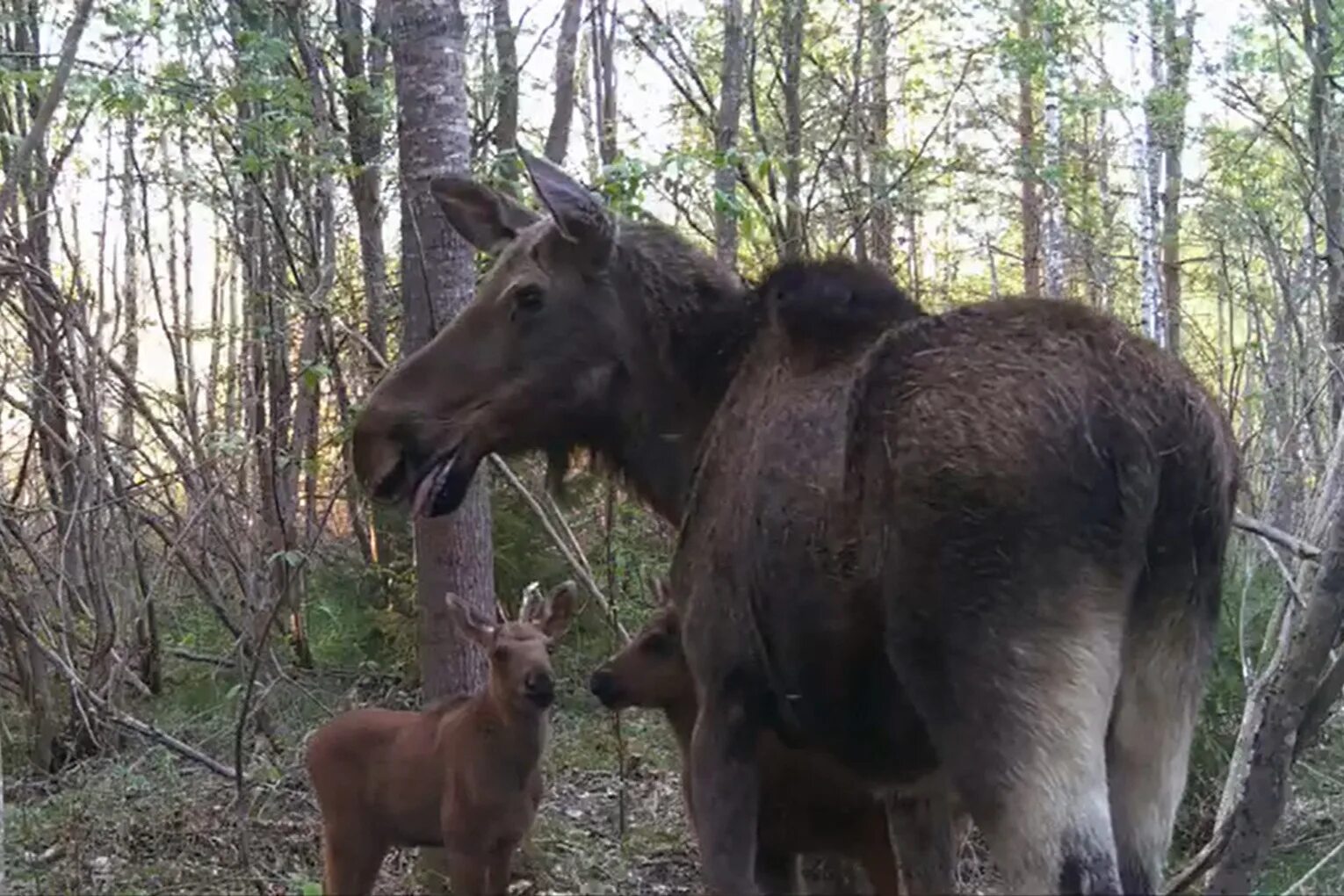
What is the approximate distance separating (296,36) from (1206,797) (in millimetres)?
7711

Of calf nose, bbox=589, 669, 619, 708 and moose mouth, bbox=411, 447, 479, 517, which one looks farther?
calf nose, bbox=589, 669, 619, 708

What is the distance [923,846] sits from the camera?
579 cm

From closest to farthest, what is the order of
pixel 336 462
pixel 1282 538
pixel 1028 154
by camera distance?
1. pixel 1282 538
2. pixel 336 462
3. pixel 1028 154

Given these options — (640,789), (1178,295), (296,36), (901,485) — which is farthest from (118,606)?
(1178,295)

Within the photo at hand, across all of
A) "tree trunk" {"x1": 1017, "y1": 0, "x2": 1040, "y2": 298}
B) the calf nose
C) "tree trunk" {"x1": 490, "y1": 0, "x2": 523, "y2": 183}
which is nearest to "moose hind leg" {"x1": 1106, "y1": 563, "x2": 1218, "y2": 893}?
the calf nose

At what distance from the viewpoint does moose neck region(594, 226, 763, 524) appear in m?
5.48

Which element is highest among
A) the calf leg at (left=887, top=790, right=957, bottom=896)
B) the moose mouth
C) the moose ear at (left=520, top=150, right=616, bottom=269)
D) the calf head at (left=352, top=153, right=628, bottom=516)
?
the moose ear at (left=520, top=150, right=616, bottom=269)

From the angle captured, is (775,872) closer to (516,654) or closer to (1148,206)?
(516,654)

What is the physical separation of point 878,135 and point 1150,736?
15230 mm

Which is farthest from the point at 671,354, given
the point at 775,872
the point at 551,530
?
the point at 551,530

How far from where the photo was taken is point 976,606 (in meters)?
3.88

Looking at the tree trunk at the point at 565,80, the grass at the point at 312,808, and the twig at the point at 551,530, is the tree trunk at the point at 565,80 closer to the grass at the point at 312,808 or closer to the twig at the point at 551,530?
the grass at the point at 312,808

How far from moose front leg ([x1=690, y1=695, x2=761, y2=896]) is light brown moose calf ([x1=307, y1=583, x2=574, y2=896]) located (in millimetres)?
1778

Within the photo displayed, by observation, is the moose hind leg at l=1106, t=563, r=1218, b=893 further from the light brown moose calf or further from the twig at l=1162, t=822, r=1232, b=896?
the light brown moose calf
